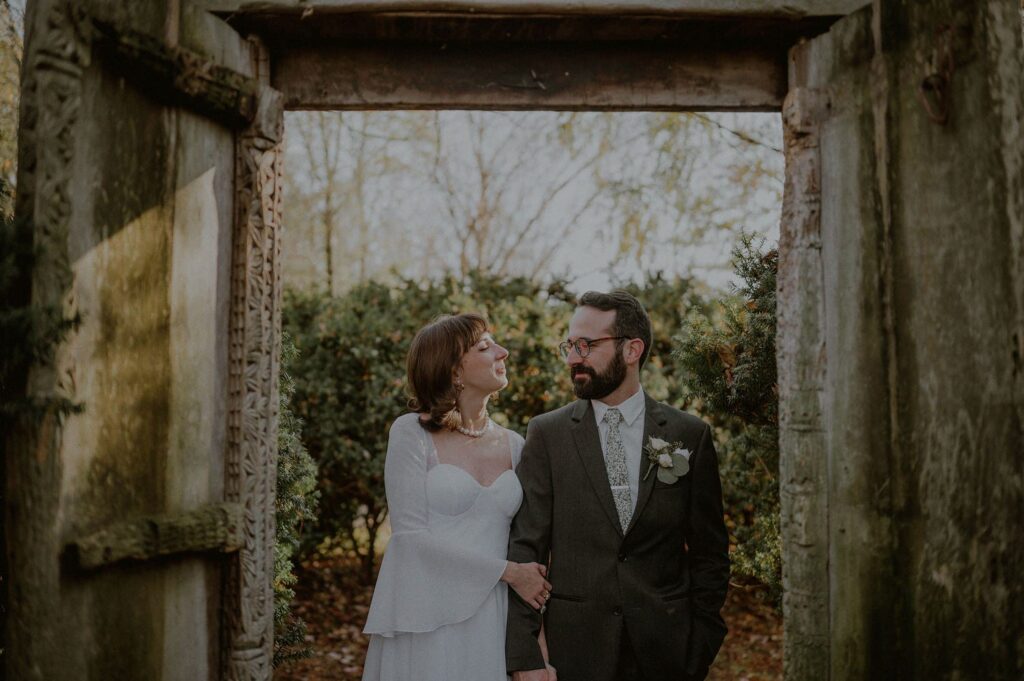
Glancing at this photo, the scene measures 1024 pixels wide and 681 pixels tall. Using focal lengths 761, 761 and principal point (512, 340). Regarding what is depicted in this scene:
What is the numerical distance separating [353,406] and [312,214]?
33.7ft

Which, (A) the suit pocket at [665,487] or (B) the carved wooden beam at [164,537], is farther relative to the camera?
(A) the suit pocket at [665,487]

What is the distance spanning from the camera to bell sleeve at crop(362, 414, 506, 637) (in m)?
3.38

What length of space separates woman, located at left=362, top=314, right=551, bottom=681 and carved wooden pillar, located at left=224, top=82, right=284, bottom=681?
530mm

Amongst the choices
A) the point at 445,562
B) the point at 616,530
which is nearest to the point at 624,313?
the point at 616,530

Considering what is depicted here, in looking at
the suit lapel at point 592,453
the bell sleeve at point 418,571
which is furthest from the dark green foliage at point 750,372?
the bell sleeve at point 418,571

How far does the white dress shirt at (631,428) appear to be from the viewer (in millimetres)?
3333

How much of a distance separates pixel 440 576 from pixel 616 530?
0.84 m

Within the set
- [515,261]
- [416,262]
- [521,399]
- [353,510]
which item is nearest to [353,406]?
[353,510]

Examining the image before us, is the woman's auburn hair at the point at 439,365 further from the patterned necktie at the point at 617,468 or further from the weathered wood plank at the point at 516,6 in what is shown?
the weathered wood plank at the point at 516,6

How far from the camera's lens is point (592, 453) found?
331 cm

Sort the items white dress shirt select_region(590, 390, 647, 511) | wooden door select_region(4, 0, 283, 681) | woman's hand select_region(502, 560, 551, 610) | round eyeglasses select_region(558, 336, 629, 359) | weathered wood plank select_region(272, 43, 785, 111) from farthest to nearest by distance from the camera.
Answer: weathered wood plank select_region(272, 43, 785, 111) < round eyeglasses select_region(558, 336, 629, 359) < white dress shirt select_region(590, 390, 647, 511) < woman's hand select_region(502, 560, 551, 610) < wooden door select_region(4, 0, 283, 681)

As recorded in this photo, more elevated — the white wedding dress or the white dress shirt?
the white dress shirt

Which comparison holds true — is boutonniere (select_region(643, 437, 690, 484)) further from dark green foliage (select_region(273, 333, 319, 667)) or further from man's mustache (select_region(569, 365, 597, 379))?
dark green foliage (select_region(273, 333, 319, 667))

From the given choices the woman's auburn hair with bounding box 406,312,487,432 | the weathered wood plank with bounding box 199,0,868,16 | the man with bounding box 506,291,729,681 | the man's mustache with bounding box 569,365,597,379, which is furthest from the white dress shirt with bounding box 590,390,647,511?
the weathered wood plank with bounding box 199,0,868,16
